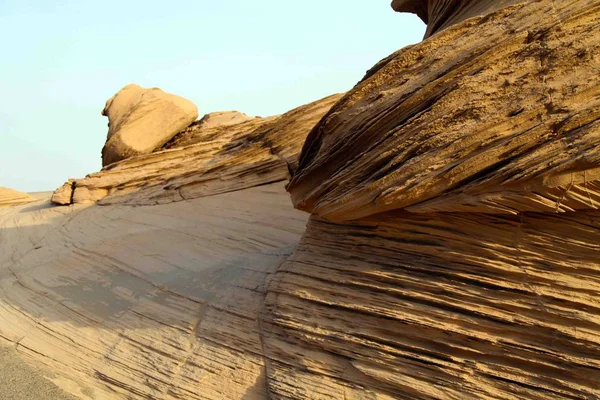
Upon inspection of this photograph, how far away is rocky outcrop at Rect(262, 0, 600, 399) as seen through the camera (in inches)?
195

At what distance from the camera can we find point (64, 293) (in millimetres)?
9461

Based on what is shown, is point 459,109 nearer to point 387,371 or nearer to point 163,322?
point 387,371

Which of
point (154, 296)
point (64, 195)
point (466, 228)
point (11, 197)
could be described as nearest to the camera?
point (466, 228)

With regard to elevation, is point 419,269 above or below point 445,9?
below

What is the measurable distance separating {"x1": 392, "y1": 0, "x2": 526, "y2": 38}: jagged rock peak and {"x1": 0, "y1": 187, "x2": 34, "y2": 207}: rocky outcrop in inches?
573

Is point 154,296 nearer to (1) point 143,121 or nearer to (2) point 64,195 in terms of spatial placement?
(2) point 64,195

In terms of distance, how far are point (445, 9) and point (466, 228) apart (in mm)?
4833

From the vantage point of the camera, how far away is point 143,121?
1652 cm

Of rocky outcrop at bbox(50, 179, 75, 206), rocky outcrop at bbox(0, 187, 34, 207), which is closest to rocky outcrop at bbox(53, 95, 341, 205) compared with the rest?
rocky outcrop at bbox(50, 179, 75, 206)

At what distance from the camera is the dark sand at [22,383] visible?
7.18 meters

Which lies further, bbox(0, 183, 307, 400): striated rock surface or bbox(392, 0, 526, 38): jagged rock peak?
bbox(392, 0, 526, 38): jagged rock peak

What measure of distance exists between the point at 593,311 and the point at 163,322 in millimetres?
5082

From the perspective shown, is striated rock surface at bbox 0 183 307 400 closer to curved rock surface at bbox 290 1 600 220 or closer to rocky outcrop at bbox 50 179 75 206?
curved rock surface at bbox 290 1 600 220

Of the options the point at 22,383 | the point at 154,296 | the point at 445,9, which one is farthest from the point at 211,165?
the point at 22,383
